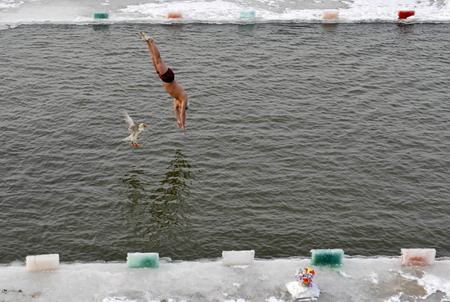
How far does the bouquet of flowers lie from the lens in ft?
87.1

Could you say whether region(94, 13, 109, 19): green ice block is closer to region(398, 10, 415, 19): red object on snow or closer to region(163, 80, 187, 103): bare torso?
region(398, 10, 415, 19): red object on snow

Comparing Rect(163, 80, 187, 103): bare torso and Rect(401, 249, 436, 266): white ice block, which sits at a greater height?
Rect(163, 80, 187, 103): bare torso

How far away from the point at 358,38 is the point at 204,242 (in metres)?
33.5

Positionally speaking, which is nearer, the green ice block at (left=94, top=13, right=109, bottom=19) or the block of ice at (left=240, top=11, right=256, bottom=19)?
the green ice block at (left=94, top=13, right=109, bottom=19)

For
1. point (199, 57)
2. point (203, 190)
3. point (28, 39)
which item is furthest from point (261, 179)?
point (28, 39)

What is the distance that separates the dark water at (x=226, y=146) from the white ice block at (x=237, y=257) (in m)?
2.30

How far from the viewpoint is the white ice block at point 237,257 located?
28.6 metres

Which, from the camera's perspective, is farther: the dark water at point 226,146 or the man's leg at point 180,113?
the dark water at point 226,146

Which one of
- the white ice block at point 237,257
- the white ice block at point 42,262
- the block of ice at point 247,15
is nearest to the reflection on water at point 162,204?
the white ice block at point 237,257

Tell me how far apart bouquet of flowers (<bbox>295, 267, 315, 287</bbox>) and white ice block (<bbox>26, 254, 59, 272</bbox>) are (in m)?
11.5

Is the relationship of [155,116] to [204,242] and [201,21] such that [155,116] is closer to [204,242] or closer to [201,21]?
[204,242]

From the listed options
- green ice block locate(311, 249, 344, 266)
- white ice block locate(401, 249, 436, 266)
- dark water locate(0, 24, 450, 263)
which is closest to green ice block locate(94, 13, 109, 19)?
dark water locate(0, 24, 450, 263)

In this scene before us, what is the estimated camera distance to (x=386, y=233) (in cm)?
3269

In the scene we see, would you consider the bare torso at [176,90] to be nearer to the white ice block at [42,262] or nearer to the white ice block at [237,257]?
the white ice block at [237,257]
